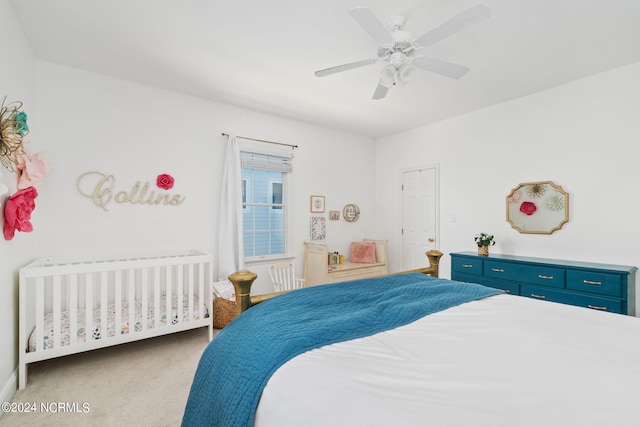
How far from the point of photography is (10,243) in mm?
2139

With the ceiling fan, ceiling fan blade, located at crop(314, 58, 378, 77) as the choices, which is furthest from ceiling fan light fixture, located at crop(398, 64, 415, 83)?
ceiling fan blade, located at crop(314, 58, 378, 77)

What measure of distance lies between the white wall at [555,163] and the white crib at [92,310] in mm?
3401

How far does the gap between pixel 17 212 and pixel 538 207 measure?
473 centimetres

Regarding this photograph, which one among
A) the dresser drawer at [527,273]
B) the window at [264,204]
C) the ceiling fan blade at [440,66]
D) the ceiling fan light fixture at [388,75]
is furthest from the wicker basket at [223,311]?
the dresser drawer at [527,273]

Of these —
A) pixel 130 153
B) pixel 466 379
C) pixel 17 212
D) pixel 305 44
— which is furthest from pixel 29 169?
pixel 466 379

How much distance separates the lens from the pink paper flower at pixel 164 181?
11.0ft

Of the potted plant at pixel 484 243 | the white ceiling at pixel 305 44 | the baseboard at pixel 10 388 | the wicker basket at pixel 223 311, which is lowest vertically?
the baseboard at pixel 10 388

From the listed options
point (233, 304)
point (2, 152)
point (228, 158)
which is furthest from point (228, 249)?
point (2, 152)

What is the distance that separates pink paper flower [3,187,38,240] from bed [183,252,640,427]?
5.78 ft

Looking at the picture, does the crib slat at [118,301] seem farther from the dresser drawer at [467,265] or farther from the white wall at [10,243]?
the dresser drawer at [467,265]

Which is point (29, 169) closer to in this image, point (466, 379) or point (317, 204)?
point (466, 379)

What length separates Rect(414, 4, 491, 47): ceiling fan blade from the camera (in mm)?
1595

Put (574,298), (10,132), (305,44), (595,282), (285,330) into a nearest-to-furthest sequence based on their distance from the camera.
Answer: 1. (285,330)
2. (10,132)
3. (305,44)
4. (595,282)
5. (574,298)

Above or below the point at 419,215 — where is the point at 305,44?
above
